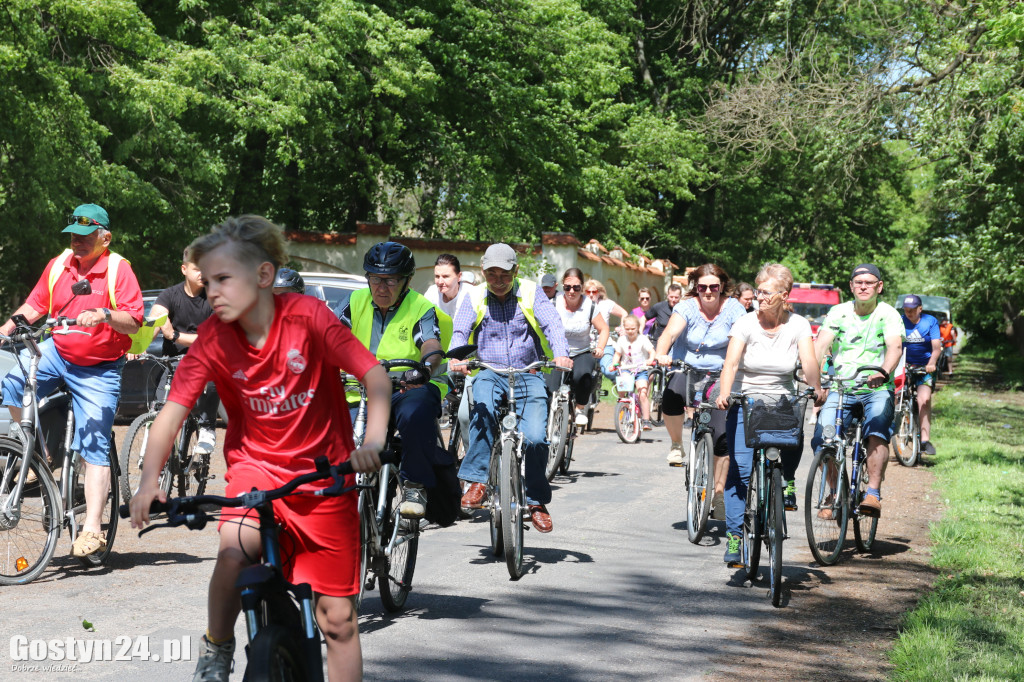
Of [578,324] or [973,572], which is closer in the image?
[973,572]

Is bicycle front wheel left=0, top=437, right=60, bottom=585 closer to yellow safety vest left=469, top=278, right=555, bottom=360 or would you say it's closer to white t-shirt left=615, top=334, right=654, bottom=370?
yellow safety vest left=469, top=278, right=555, bottom=360

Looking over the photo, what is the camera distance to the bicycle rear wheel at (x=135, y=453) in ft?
26.8

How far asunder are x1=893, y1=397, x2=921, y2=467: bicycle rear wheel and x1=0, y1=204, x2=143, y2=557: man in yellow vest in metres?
9.10

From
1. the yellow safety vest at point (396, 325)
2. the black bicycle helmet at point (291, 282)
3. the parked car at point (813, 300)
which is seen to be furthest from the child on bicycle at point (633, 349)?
the parked car at point (813, 300)

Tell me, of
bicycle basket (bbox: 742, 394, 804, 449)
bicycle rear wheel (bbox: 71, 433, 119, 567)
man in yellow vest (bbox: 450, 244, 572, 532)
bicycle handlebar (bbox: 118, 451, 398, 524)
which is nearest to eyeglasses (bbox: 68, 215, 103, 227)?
bicycle rear wheel (bbox: 71, 433, 119, 567)

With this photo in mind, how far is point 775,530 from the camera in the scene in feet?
21.9

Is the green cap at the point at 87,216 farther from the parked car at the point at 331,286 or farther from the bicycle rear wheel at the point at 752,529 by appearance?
the parked car at the point at 331,286

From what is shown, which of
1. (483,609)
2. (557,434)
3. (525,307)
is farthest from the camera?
(557,434)

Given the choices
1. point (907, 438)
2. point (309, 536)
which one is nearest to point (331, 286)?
point (907, 438)

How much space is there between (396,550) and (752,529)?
2.28 m

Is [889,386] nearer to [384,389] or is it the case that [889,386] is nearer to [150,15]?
[384,389]

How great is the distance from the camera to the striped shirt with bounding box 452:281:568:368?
7.87 metres

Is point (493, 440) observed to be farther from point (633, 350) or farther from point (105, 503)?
point (633, 350)

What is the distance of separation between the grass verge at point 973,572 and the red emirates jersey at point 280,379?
2.99 m
